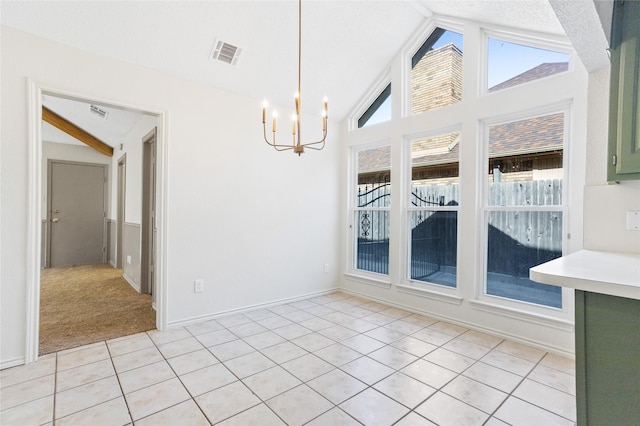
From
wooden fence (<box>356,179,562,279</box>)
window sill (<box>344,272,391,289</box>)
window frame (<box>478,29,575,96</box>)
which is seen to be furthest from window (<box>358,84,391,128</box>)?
window sill (<box>344,272,391,289</box>)

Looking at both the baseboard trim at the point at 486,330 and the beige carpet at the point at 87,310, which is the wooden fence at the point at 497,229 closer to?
the baseboard trim at the point at 486,330

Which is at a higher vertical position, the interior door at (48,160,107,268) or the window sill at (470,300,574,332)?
the interior door at (48,160,107,268)

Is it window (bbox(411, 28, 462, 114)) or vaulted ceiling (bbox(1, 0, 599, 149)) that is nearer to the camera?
vaulted ceiling (bbox(1, 0, 599, 149))

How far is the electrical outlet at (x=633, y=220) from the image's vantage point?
1.64 m

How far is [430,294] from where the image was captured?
3414 millimetres

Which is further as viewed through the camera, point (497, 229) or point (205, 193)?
point (205, 193)

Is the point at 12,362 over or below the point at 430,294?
below

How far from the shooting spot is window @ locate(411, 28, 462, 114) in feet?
10.8

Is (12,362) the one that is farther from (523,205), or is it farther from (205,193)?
(523,205)

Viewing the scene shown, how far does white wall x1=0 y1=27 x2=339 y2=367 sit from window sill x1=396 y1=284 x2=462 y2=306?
1158 mm

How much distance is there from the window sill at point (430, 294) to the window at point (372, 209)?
37 centimetres

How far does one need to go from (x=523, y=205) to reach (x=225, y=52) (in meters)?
3.24

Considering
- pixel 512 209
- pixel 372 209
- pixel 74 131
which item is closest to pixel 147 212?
pixel 74 131

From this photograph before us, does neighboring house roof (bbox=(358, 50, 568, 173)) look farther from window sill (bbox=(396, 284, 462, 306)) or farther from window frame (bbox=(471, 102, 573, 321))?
window sill (bbox=(396, 284, 462, 306))
